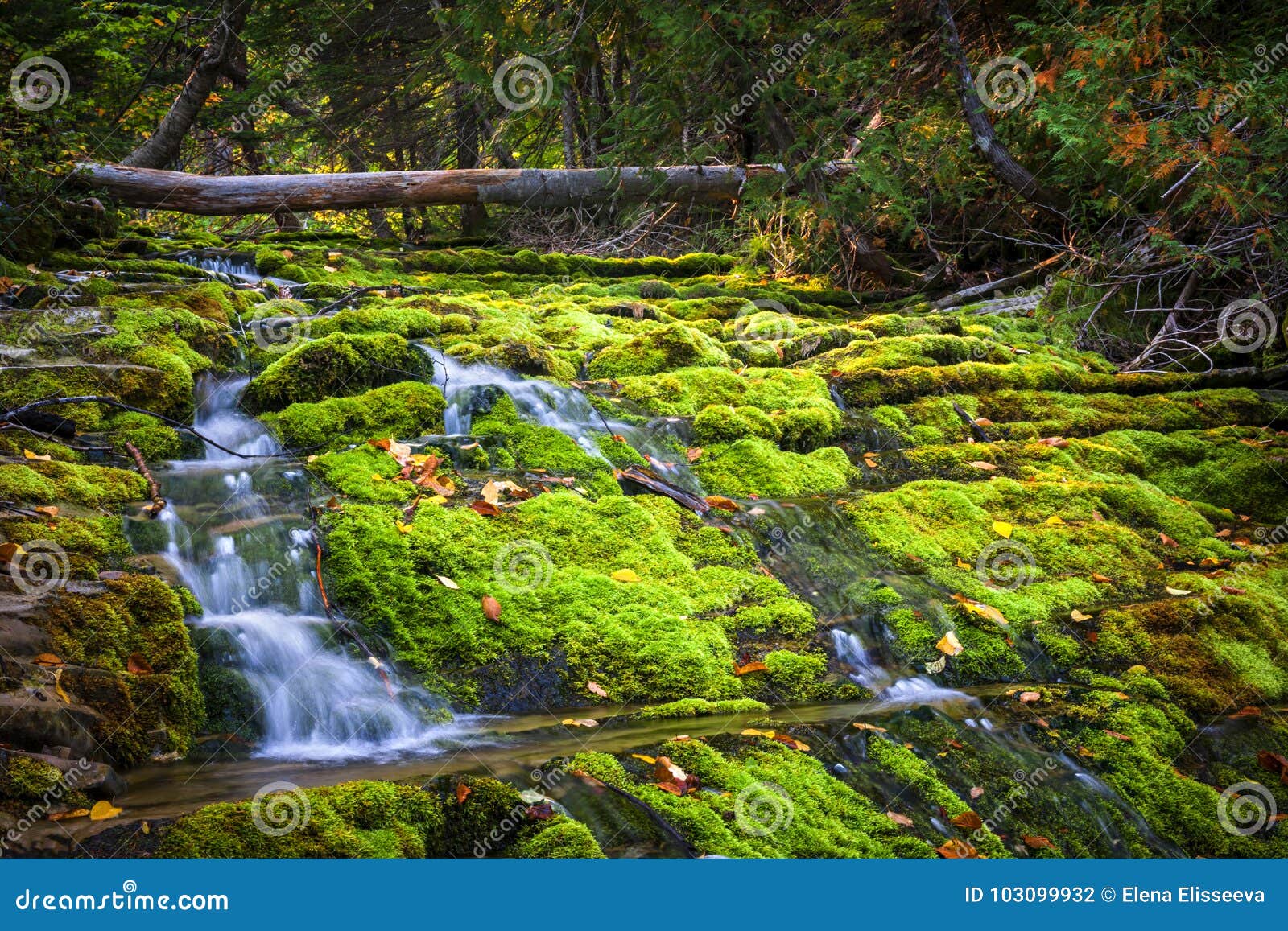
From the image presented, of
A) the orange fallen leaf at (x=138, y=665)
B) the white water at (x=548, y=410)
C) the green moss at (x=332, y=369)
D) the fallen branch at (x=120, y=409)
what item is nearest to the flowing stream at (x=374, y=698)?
the fallen branch at (x=120, y=409)

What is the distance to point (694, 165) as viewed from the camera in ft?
41.0

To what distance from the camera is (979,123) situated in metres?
10.1

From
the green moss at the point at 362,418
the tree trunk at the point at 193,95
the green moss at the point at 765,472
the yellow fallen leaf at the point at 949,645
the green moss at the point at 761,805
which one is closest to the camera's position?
the green moss at the point at 761,805

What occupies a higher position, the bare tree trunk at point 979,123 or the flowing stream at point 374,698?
the bare tree trunk at point 979,123

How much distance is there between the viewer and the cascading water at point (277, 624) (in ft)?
12.4

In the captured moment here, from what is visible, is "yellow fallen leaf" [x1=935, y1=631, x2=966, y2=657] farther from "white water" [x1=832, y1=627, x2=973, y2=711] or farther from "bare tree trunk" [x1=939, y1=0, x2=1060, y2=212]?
"bare tree trunk" [x1=939, y1=0, x2=1060, y2=212]

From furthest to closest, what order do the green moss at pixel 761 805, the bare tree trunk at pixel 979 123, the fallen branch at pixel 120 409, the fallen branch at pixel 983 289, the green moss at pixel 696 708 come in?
the fallen branch at pixel 983 289 < the bare tree trunk at pixel 979 123 < the fallen branch at pixel 120 409 < the green moss at pixel 696 708 < the green moss at pixel 761 805

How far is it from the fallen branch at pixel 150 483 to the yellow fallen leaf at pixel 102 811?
1884mm

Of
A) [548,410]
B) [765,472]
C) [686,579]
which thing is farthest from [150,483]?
[765,472]

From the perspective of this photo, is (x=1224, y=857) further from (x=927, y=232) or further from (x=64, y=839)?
(x=927, y=232)

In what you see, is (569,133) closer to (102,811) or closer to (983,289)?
(983,289)

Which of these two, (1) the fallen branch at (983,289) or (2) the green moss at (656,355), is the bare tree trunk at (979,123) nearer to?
(1) the fallen branch at (983,289)

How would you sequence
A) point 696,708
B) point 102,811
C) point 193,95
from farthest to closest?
point 193,95
point 696,708
point 102,811

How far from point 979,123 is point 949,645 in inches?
298
